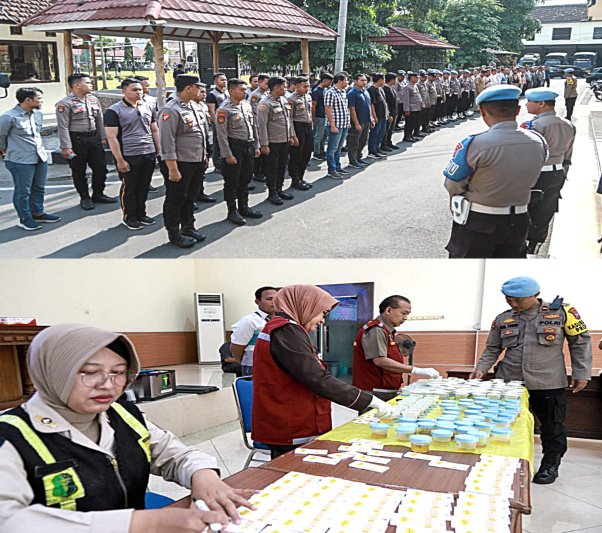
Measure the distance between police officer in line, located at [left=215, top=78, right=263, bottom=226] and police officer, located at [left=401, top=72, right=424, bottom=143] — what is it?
0.75m

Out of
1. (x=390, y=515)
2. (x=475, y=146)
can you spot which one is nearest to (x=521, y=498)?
(x=390, y=515)

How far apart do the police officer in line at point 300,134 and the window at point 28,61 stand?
1040 millimetres

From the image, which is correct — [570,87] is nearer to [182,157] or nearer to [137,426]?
[182,157]

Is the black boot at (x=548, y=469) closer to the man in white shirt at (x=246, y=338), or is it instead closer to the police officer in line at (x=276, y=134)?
the man in white shirt at (x=246, y=338)

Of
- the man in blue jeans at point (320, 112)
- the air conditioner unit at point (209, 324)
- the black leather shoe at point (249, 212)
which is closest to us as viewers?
the black leather shoe at point (249, 212)

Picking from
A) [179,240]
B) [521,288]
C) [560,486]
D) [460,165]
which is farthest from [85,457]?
[560,486]

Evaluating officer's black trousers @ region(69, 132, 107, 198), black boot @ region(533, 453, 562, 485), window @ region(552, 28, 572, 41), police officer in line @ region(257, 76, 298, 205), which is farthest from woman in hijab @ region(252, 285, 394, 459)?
black boot @ region(533, 453, 562, 485)

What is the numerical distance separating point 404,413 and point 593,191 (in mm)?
1246

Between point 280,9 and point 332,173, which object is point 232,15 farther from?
point 332,173

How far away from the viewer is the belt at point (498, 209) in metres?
2.80

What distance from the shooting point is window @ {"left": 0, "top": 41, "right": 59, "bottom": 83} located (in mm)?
2477

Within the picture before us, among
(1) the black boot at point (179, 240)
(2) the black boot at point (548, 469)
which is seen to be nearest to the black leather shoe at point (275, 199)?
(1) the black boot at point (179, 240)

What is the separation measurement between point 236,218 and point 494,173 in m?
1.06

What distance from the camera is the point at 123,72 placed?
267 centimetres
